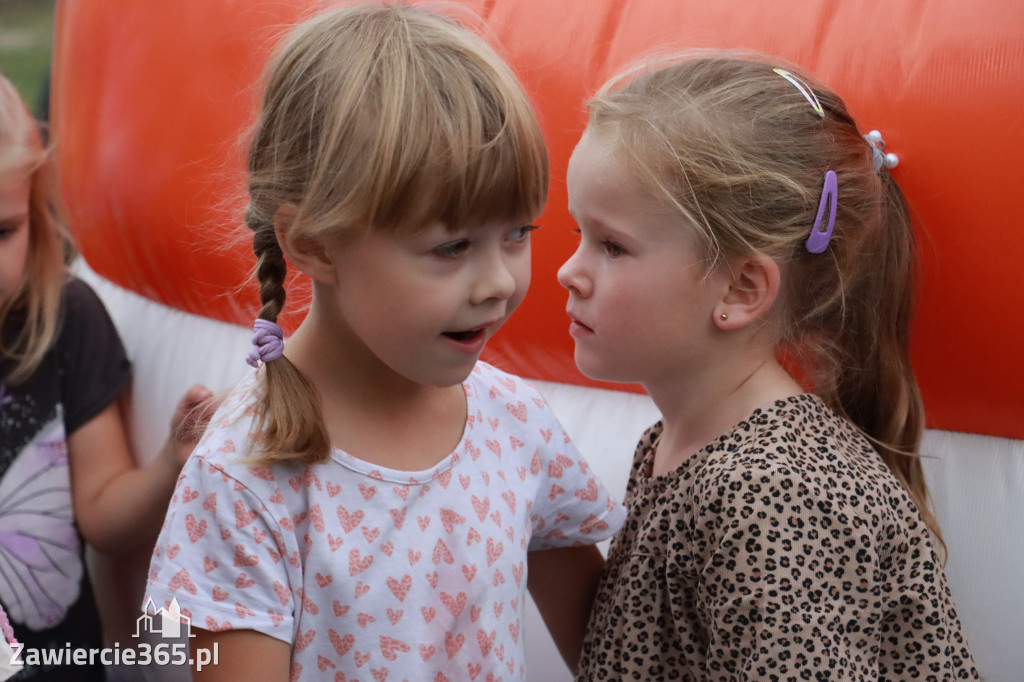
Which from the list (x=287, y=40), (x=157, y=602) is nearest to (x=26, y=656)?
(x=157, y=602)

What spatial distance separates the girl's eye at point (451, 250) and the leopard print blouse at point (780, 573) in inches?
12.4

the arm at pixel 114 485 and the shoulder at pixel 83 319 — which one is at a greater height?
the shoulder at pixel 83 319

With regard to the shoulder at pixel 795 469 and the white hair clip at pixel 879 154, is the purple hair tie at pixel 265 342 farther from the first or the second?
the white hair clip at pixel 879 154

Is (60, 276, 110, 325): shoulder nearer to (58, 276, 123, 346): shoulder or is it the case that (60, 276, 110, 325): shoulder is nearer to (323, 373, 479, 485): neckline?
(58, 276, 123, 346): shoulder

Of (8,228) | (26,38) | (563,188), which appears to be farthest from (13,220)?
(26,38)

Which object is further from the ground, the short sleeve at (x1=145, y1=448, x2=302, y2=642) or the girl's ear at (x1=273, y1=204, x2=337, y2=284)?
the girl's ear at (x1=273, y1=204, x2=337, y2=284)

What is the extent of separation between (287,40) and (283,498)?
0.39 metres

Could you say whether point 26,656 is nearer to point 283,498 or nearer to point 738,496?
point 283,498

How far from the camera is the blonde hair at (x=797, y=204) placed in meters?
0.96

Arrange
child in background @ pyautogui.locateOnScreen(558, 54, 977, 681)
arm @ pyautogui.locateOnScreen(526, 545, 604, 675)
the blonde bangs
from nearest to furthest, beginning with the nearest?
the blonde bangs, child in background @ pyautogui.locateOnScreen(558, 54, 977, 681), arm @ pyautogui.locateOnScreen(526, 545, 604, 675)

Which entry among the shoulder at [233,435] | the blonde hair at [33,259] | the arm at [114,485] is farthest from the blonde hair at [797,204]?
the blonde hair at [33,259]

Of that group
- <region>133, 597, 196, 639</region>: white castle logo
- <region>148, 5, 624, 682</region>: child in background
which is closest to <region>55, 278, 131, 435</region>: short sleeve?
<region>133, 597, 196, 639</region>: white castle logo

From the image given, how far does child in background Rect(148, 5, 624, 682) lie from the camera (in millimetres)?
796

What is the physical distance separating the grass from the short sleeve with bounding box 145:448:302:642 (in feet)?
8.30
